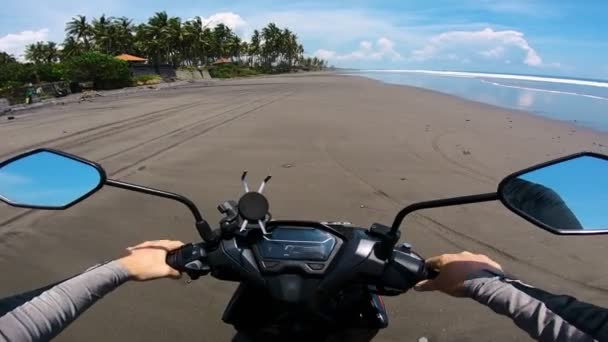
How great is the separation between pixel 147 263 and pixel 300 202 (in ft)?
14.0

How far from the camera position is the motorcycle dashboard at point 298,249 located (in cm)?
141

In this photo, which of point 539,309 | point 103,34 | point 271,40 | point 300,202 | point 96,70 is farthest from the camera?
point 271,40

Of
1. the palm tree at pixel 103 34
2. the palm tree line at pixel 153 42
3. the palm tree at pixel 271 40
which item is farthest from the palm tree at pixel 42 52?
the palm tree at pixel 271 40

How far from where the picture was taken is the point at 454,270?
1.50 metres

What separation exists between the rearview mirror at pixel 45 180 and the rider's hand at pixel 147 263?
1.01ft

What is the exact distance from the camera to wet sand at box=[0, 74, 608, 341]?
3252 mm

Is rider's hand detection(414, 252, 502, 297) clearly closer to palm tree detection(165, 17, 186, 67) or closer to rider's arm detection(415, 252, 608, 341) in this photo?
rider's arm detection(415, 252, 608, 341)

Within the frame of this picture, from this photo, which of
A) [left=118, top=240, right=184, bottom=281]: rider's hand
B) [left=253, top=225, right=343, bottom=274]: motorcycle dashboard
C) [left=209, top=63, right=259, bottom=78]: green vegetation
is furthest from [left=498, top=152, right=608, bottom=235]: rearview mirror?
[left=209, top=63, right=259, bottom=78]: green vegetation

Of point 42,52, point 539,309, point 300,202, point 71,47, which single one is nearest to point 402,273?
point 539,309

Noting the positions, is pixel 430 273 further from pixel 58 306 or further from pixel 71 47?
pixel 71 47

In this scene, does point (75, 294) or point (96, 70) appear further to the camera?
point (96, 70)

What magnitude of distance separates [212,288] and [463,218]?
3.08 m

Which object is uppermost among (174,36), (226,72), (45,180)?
(174,36)

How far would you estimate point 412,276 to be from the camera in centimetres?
150
